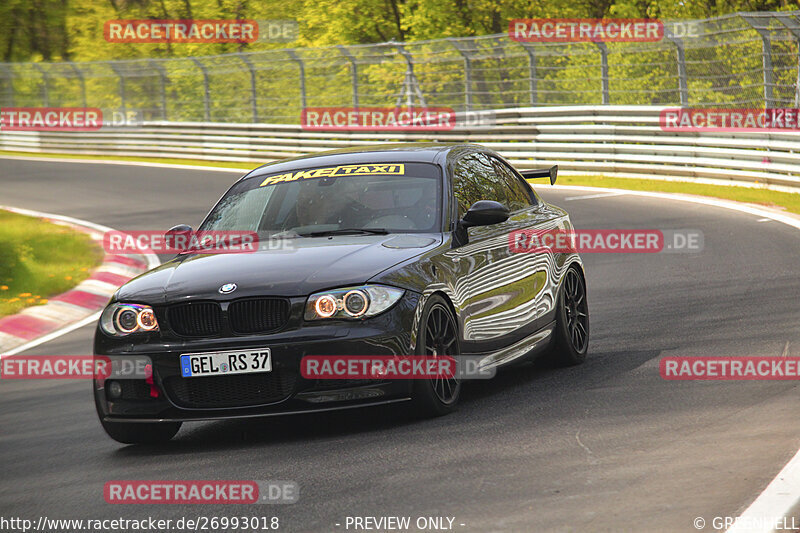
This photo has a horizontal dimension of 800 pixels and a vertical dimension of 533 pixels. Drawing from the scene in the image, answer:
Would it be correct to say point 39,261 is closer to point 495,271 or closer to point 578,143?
point 495,271

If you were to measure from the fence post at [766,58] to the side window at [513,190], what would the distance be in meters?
13.1

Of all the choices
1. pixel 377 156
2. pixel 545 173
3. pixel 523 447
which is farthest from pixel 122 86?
pixel 523 447

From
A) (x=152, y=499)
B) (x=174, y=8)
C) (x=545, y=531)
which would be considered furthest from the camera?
(x=174, y=8)

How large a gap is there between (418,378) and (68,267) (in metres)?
9.81

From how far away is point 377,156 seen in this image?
8.10 meters

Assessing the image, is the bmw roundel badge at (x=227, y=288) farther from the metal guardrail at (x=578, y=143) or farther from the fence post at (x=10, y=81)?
the fence post at (x=10, y=81)

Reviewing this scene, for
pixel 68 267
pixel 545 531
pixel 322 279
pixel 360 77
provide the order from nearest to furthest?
pixel 545 531
pixel 322 279
pixel 68 267
pixel 360 77

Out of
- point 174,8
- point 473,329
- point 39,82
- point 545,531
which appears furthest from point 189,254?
point 174,8

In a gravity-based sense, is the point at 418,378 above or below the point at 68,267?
above

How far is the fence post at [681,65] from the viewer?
22.9 metres

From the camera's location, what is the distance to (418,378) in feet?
21.4

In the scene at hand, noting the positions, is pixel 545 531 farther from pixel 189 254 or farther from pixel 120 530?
pixel 189 254

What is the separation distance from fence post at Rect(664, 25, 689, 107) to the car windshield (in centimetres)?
1610

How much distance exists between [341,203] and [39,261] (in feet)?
30.1
